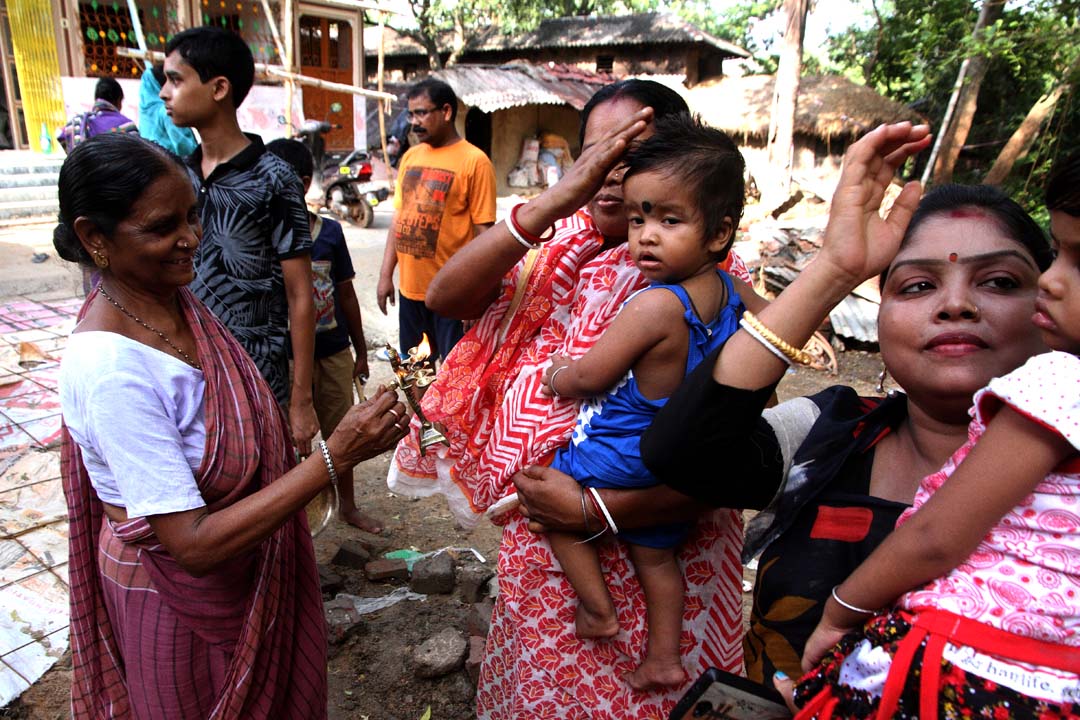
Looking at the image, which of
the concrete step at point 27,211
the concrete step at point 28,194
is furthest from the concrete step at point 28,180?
the concrete step at point 27,211

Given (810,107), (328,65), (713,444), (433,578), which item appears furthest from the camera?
(810,107)

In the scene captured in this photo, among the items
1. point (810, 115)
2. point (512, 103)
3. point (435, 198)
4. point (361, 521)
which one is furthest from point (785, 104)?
point (361, 521)

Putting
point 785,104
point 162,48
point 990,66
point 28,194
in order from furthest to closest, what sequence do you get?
point 990,66, point 785,104, point 162,48, point 28,194

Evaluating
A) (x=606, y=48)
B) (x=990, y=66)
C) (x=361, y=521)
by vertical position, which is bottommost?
(x=361, y=521)

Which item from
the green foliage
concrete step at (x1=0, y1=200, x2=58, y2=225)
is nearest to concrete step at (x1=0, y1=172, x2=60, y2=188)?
concrete step at (x1=0, y1=200, x2=58, y2=225)

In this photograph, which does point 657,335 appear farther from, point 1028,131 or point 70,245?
point 1028,131

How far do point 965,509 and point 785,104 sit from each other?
47.2ft

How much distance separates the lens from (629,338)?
144cm

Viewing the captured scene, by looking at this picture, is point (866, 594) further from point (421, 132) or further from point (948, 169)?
point (948, 169)

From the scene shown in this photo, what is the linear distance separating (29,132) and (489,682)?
50.3 ft

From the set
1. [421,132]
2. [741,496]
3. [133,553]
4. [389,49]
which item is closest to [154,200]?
[133,553]

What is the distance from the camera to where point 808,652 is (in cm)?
116

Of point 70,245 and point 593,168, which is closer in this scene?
point 593,168

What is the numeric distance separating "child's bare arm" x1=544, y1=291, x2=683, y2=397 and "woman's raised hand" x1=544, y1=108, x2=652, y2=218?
265 mm
